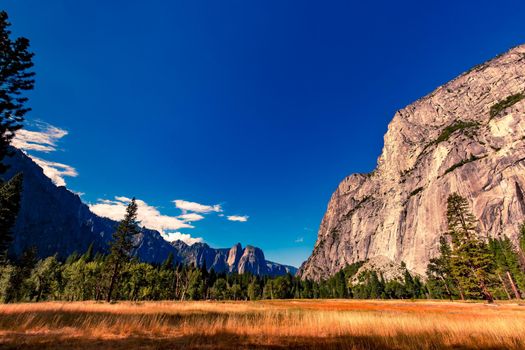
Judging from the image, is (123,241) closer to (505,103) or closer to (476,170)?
(476,170)

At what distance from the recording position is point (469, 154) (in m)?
158

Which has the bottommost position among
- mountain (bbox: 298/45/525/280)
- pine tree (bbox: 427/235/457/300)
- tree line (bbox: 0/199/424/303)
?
tree line (bbox: 0/199/424/303)

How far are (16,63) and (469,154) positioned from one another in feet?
663

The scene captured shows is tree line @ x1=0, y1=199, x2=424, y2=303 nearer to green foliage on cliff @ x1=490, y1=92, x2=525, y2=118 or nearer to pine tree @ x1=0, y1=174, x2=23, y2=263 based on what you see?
pine tree @ x1=0, y1=174, x2=23, y2=263

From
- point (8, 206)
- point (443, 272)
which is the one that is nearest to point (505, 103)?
point (443, 272)

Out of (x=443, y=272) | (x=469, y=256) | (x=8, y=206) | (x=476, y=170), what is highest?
(x=476, y=170)

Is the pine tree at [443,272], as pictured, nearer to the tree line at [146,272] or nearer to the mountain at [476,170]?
the tree line at [146,272]

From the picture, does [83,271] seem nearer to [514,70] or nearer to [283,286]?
[283,286]

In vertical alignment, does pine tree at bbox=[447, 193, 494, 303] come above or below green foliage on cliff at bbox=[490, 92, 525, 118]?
below

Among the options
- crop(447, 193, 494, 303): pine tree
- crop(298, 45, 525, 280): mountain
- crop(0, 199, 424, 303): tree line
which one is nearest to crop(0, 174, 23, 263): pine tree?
crop(0, 199, 424, 303): tree line

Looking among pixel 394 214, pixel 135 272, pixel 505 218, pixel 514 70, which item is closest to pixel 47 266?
pixel 135 272

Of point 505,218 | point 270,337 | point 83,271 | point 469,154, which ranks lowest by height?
point 270,337

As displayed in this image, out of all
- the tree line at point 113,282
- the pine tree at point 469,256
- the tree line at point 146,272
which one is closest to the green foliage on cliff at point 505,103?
the tree line at point 146,272

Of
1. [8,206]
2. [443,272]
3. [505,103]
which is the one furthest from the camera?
[505,103]
